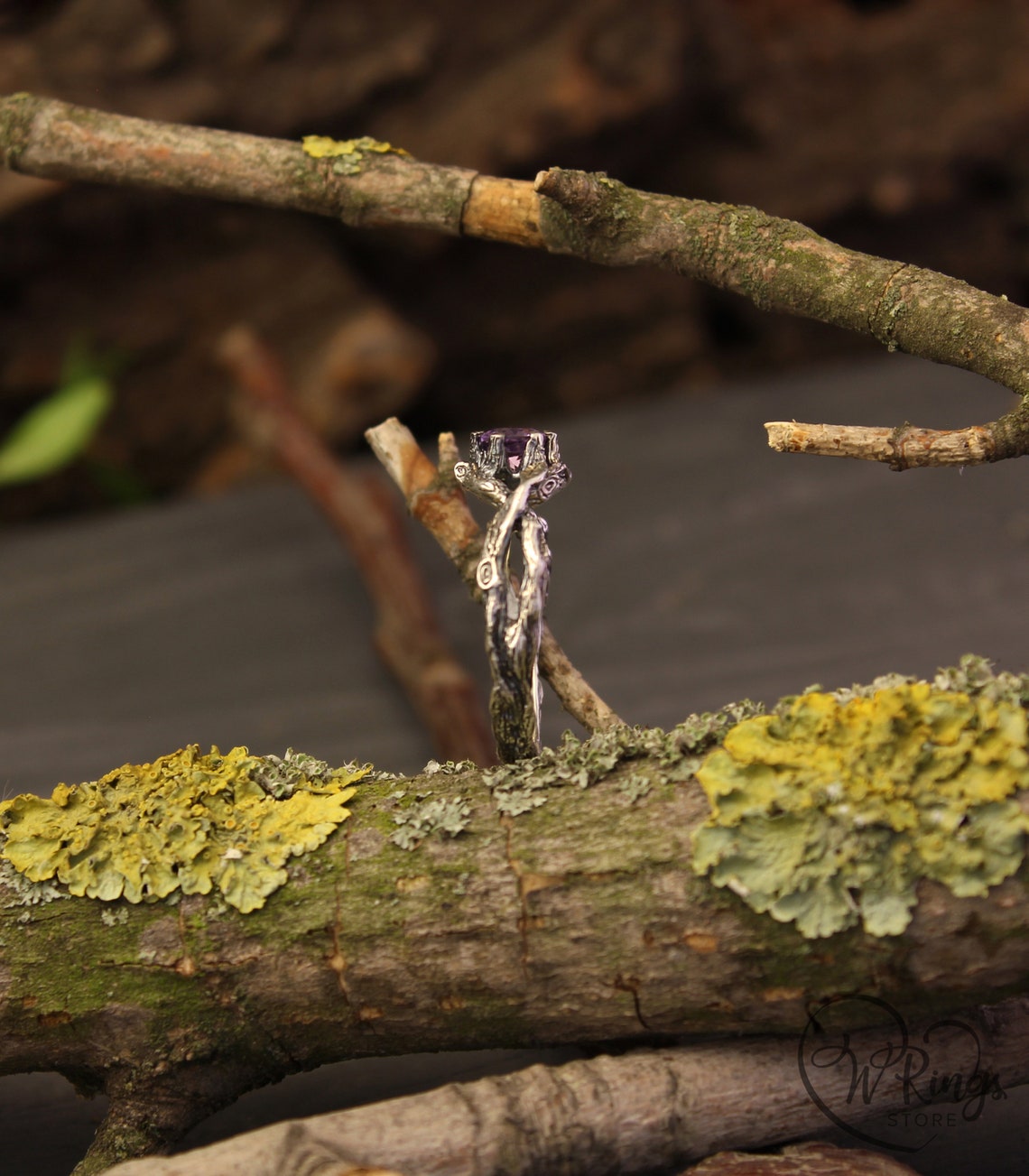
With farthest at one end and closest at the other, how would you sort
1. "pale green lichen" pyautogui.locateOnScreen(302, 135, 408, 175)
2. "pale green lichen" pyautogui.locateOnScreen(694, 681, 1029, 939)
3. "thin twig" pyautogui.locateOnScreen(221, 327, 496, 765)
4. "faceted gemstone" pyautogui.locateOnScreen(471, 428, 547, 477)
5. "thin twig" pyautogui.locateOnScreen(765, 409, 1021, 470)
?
"thin twig" pyautogui.locateOnScreen(221, 327, 496, 765) → "pale green lichen" pyautogui.locateOnScreen(302, 135, 408, 175) → "faceted gemstone" pyautogui.locateOnScreen(471, 428, 547, 477) → "thin twig" pyautogui.locateOnScreen(765, 409, 1021, 470) → "pale green lichen" pyautogui.locateOnScreen(694, 681, 1029, 939)

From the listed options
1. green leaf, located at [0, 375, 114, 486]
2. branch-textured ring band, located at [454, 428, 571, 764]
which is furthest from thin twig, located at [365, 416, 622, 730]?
green leaf, located at [0, 375, 114, 486]

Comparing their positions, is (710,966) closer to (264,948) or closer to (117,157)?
(264,948)

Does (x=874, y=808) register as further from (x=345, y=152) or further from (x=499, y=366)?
(x=499, y=366)

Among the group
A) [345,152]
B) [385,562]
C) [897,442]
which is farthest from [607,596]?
[897,442]

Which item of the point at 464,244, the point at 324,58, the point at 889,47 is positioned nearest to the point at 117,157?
the point at 324,58

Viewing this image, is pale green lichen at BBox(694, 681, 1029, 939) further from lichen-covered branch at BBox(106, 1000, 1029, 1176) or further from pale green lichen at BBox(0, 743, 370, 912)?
pale green lichen at BBox(0, 743, 370, 912)

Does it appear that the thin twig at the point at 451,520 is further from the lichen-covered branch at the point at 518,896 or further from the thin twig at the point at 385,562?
the thin twig at the point at 385,562

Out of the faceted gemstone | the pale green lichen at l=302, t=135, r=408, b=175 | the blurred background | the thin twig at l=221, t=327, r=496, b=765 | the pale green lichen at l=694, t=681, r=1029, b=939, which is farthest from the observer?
the blurred background
